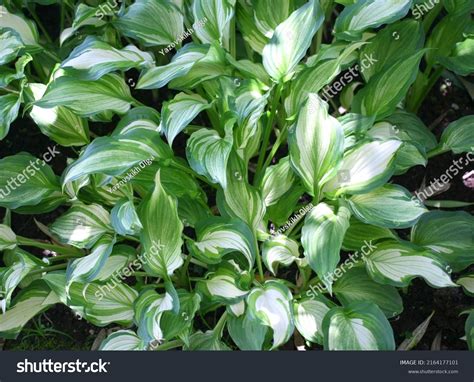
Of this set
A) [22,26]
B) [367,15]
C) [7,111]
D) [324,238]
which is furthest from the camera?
[22,26]

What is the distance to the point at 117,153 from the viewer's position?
135cm

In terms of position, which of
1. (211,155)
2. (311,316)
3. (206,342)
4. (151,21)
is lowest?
(206,342)

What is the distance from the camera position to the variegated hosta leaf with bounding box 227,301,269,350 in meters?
1.37

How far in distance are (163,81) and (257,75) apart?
22 centimetres

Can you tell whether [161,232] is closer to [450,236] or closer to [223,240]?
[223,240]

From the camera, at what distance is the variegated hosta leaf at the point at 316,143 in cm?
128

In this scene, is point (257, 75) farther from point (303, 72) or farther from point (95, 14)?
point (95, 14)

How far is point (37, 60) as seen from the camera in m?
1.78

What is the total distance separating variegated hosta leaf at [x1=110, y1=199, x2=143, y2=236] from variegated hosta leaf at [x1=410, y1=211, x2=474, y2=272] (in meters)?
0.62

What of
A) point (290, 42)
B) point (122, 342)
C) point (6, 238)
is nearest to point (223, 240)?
point (122, 342)

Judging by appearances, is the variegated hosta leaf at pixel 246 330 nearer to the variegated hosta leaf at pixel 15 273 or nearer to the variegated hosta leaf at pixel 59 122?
the variegated hosta leaf at pixel 15 273

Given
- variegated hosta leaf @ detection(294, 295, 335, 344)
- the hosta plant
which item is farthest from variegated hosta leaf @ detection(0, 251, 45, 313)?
variegated hosta leaf @ detection(294, 295, 335, 344)

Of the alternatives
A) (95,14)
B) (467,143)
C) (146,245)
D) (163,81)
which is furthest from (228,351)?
(95,14)

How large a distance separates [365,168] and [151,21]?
58 cm
